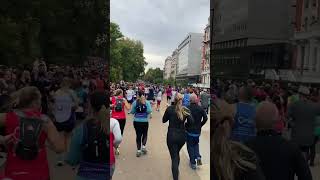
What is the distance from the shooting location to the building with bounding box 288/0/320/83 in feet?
Result: 9.23

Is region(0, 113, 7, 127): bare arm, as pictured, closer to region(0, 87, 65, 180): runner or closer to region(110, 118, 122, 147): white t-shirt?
region(0, 87, 65, 180): runner

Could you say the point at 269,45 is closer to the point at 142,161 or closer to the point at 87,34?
the point at 87,34

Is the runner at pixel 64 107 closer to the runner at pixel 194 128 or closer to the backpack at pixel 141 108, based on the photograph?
the runner at pixel 194 128

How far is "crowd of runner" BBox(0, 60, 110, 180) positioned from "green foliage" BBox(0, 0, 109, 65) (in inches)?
3.3

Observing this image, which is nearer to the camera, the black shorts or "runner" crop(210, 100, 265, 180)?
"runner" crop(210, 100, 265, 180)

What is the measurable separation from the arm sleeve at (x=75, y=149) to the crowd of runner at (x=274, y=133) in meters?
1.10

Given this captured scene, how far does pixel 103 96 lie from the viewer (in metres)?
3.52

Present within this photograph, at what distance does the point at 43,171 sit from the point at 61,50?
833 mm

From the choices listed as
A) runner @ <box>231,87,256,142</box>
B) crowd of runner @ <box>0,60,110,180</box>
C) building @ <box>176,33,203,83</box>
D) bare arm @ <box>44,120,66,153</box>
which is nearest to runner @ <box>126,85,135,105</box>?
building @ <box>176,33,203,83</box>

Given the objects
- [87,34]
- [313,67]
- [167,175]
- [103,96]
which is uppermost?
[87,34]

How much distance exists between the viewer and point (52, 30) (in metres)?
3.32

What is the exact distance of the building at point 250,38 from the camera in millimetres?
2926

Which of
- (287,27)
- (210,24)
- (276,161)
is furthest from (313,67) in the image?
(210,24)

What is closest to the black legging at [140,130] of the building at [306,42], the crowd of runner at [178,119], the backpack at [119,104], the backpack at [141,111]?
the crowd of runner at [178,119]
